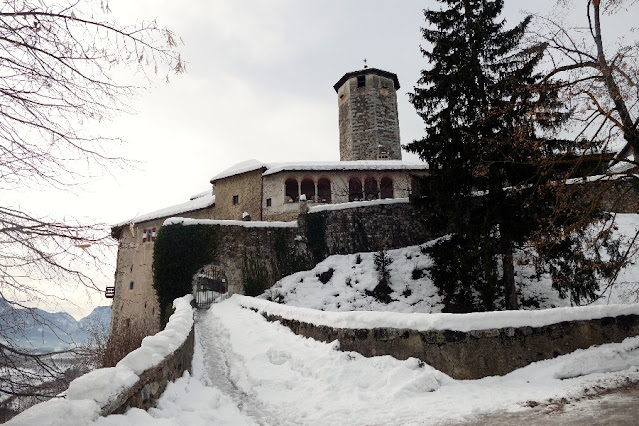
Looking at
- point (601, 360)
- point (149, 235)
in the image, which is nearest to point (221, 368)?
point (601, 360)

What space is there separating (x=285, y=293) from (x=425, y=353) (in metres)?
12.6

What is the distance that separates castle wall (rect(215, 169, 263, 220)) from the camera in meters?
27.0

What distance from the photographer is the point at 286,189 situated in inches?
1135

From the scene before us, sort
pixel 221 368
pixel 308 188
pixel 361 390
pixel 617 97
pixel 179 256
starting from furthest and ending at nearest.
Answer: pixel 308 188, pixel 179 256, pixel 221 368, pixel 617 97, pixel 361 390

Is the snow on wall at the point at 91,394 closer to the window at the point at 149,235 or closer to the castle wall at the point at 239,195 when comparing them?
the castle wall at the point at 239,195

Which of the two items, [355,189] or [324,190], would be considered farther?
[324,190]

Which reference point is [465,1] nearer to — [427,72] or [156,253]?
[427,72]

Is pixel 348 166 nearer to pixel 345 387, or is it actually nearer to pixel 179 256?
pixel 179 256

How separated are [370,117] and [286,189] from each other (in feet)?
33.8

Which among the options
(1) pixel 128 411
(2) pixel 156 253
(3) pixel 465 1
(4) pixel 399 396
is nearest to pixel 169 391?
(1) pixel 128 411

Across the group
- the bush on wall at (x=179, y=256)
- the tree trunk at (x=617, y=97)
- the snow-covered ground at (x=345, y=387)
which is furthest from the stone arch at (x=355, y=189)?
the tree trunk at (x=617, y=97)

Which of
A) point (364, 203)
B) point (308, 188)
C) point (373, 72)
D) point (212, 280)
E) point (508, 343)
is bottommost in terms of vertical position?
point (508, 343)

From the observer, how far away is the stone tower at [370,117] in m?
32.8

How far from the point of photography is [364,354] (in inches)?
266
